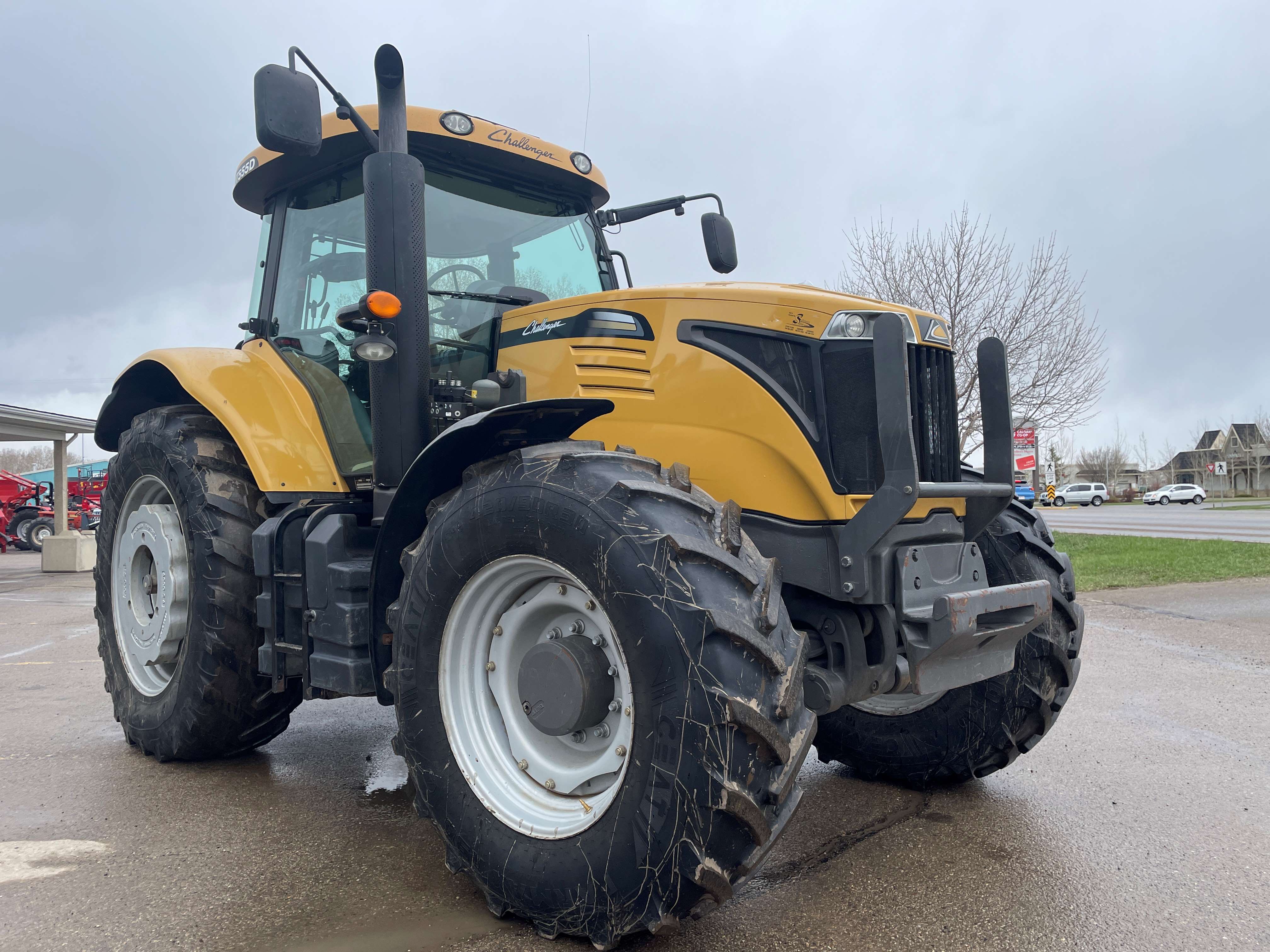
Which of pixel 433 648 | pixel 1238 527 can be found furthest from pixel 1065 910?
pixel 1238 527

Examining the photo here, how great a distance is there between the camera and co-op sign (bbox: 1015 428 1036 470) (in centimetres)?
1352

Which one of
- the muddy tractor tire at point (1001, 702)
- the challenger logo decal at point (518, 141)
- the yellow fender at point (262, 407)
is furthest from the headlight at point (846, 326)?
the yellow fender at point (262, 407)

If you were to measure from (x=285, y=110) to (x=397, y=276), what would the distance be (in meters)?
0.65

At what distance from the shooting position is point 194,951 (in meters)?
2.40

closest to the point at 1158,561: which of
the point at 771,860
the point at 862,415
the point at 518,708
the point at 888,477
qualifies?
the point at 771,860

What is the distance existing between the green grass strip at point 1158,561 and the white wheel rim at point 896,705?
6.10 metres

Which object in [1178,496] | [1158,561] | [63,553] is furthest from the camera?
[1178,496]

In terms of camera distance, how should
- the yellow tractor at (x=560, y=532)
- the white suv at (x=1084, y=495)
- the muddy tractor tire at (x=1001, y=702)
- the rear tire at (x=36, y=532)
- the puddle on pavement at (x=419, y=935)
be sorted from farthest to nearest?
the white suv at (x=1084, y=495) < the rear tire at (x=36, y=532) < the muddy tractor tire at (x=1001, y=702) < the puddle on pavement at (x=419, y=935) < the yellow tractor at (x=560, y=532)

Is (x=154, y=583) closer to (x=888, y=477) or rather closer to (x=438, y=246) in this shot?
(x=438, y=246)

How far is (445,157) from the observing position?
385 cm

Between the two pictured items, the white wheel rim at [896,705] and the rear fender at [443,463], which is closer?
the rear fender at [443,463]

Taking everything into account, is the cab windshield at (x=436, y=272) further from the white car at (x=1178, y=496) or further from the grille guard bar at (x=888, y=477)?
the white car at (x=1178, y=496)

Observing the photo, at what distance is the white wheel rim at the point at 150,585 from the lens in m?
4.07

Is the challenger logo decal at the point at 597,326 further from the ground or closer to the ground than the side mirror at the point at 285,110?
closer to the ground
